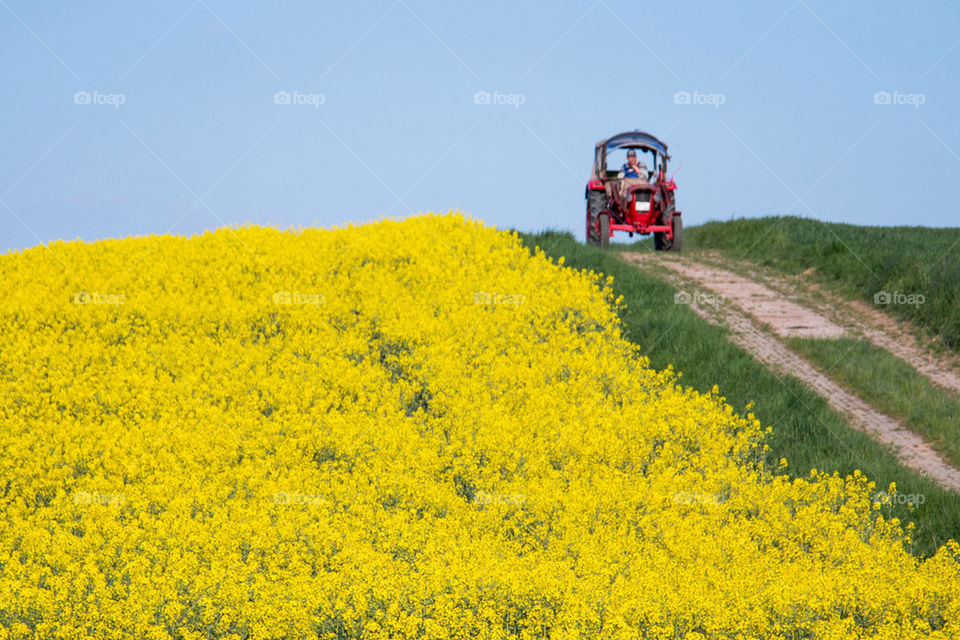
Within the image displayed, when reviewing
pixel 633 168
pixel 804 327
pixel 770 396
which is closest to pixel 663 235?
pixel 633 168

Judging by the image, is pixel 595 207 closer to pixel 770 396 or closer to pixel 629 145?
pixel 629 145

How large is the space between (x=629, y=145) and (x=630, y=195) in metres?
1.42

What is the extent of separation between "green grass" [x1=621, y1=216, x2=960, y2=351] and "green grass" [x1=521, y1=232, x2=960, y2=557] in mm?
4524

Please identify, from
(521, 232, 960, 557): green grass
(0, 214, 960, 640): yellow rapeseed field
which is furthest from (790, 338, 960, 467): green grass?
(0, 214, 960, 640): yellow rapeseed field

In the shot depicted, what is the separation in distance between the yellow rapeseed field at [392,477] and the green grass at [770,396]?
0.40 metres

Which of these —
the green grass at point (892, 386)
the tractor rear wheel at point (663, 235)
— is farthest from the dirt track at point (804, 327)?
the tractor rear wheel at point (663, 235)

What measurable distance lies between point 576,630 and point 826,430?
6.78m

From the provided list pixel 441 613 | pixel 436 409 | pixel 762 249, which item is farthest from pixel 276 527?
pixel 762 249

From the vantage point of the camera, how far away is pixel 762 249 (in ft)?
72.9

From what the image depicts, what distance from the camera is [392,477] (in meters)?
9.89

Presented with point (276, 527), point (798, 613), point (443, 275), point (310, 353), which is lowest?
point (798, 613)

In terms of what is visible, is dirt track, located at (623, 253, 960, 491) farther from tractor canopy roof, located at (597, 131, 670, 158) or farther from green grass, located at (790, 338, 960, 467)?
tractor canopy roof, located at (597, 131, 670, 158)

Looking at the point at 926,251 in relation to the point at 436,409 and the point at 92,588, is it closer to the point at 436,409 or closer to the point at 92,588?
the point at 436,409

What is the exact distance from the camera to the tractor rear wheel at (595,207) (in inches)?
827
